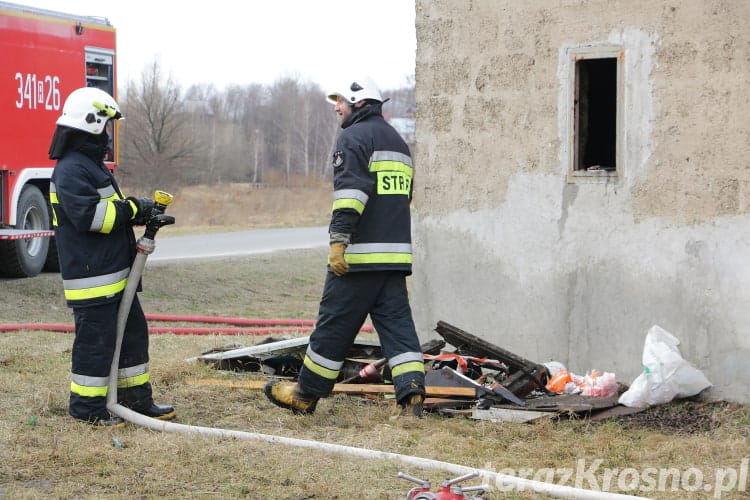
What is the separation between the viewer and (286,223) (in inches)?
1104

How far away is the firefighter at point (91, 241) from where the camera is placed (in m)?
5.51

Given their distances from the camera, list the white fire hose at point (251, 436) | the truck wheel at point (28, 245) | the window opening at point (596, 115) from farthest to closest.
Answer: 1. the truck wheel at point (28, 245)
2. the window opening at point (596, 115)
3. the white fire hose at point (251, 436)

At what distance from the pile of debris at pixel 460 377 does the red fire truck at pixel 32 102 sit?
569 cm

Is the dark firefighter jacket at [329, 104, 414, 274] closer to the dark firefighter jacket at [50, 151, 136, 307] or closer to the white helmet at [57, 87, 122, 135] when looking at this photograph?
the dark firefighter jacket at [50, 151, 136, 307]

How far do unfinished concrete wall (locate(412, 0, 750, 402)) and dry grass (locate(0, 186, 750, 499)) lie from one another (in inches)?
27.7

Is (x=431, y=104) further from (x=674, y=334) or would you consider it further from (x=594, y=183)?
(x=674, y=334)

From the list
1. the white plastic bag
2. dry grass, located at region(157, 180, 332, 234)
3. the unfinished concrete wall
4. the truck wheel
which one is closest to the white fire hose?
the white plastic bag

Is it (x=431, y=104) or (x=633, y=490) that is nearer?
(x=633, y=490)

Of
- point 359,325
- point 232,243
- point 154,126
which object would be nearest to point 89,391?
point 359,325

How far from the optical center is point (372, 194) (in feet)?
18.9

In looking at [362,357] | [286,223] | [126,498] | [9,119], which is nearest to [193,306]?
[9,119]

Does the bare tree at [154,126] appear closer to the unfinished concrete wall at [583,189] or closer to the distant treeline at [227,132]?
the distant treeline at [227,132]

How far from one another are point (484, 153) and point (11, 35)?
7.84 metres

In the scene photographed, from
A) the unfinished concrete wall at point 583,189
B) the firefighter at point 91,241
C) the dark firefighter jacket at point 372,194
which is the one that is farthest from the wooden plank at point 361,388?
the firefighter at point 91,241
